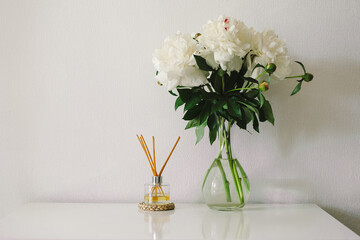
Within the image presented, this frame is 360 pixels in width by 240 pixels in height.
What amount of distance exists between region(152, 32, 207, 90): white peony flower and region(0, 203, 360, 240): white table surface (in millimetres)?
359

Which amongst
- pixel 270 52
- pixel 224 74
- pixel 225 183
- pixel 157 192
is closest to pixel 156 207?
pixel 157 192

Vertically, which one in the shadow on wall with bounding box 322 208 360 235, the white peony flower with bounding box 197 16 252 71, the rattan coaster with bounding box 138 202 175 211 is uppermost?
the white peony flower with bounding box 197 16 252 71

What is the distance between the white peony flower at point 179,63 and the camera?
1.07 metres

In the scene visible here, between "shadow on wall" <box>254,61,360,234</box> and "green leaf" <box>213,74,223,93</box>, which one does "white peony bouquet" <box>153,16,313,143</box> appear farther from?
"shadow on wall" <box>254,61,360,234</box>

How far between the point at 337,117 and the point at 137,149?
0.65m

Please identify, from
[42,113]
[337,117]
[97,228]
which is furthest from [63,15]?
[337,117]

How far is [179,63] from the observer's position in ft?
3.50

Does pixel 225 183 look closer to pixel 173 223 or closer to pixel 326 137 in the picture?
pixel 173 223

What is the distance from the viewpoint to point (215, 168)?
1.17m

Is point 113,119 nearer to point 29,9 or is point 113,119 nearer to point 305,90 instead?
point 29,9

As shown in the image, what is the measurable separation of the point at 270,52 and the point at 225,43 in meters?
0.13

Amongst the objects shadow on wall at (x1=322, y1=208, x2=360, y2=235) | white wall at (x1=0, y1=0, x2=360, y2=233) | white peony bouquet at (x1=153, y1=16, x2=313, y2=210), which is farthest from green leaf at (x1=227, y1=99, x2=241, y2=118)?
shadow on wall at (x1=322, y1=208, x2=360, y2=235)

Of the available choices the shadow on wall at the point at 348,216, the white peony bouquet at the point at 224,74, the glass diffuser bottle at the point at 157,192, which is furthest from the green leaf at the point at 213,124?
the shadow on wall at the point at 348,216

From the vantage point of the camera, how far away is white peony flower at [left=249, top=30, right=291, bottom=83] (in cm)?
108
